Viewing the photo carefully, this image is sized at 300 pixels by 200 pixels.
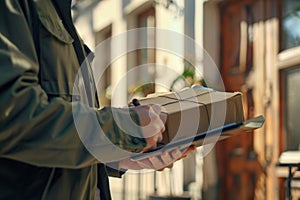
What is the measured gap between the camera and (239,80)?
5641mm

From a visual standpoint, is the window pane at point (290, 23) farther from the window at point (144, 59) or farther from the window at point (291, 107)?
the window at point (144, 59)

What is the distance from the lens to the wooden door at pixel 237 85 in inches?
215

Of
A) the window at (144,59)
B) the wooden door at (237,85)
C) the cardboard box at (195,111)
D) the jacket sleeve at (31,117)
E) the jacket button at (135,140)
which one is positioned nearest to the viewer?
the jacket sleeve at (31,117)

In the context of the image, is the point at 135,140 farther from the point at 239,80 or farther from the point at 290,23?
the point at 239,80

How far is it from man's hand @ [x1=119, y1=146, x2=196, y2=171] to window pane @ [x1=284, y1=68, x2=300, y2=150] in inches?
126

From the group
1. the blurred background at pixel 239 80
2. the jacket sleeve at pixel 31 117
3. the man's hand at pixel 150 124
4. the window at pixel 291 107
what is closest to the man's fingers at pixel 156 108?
the man's hand at pixel 150 124

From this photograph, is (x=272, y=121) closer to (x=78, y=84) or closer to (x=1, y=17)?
(x=78, y=84)

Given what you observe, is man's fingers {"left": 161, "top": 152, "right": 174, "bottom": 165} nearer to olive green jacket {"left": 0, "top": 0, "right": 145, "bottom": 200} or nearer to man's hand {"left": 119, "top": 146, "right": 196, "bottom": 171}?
man's hand {"left": 119, "top": 146, "right": 196, "bottom": 171}

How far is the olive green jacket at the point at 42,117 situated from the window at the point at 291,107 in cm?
349

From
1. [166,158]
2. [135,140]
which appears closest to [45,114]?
[135,140]

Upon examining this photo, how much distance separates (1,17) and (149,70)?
16.7 ft

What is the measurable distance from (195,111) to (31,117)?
0.51m

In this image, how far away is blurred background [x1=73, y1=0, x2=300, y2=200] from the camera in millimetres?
4984

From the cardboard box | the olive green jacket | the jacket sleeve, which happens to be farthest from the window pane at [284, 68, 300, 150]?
the jacket sleeve
